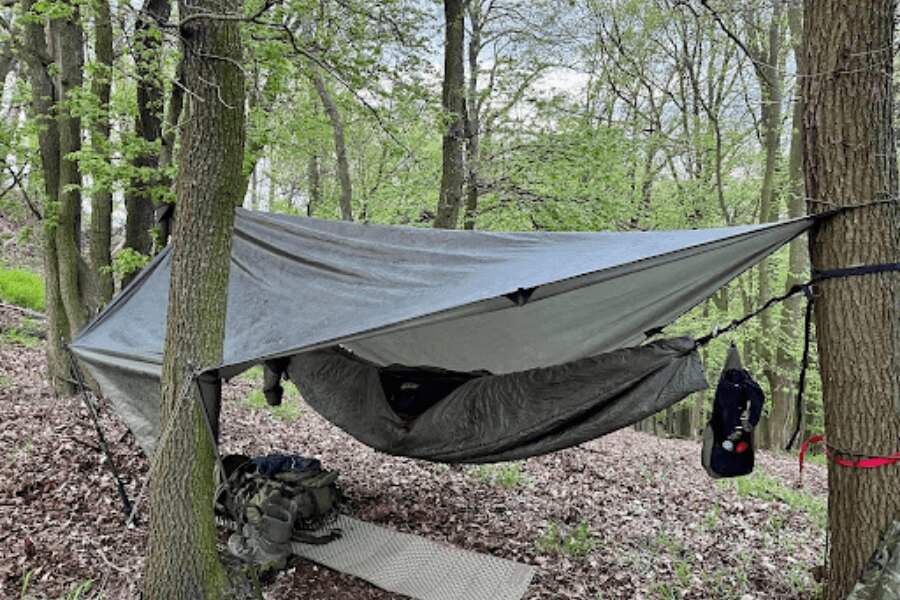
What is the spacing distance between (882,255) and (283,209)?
357 inches

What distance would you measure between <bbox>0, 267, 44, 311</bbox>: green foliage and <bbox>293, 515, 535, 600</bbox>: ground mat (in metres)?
5.66

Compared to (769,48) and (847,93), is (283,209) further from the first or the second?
(847,93)

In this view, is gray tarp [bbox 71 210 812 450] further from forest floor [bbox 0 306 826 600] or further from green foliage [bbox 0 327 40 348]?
green foliage [bbox 0 327 40 348]

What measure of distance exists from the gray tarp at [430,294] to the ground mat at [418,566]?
0.85 m

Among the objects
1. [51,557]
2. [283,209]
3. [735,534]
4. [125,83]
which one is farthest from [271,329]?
[283,209]

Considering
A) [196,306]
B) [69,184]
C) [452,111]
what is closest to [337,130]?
[452,111]

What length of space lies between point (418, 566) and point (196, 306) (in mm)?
1351

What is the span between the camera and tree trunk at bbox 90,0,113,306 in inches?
148

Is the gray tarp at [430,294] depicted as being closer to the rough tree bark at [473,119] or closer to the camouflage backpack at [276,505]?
the camouflage backpack at [276,505]

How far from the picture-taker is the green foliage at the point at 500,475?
353 centimetres

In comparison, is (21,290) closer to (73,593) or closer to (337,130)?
(337,130)

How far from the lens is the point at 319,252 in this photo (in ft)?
8.20

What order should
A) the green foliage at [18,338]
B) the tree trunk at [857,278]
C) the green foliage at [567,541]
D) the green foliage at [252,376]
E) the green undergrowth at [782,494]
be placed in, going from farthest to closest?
the green foliage at [252,376] → the green foliage at [18,338] → the green undergrowth at [782,494] → the green foliage at [567,541] → the tree trunk at [857,278]

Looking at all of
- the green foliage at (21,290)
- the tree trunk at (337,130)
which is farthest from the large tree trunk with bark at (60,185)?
the green foliage at (21,290)
